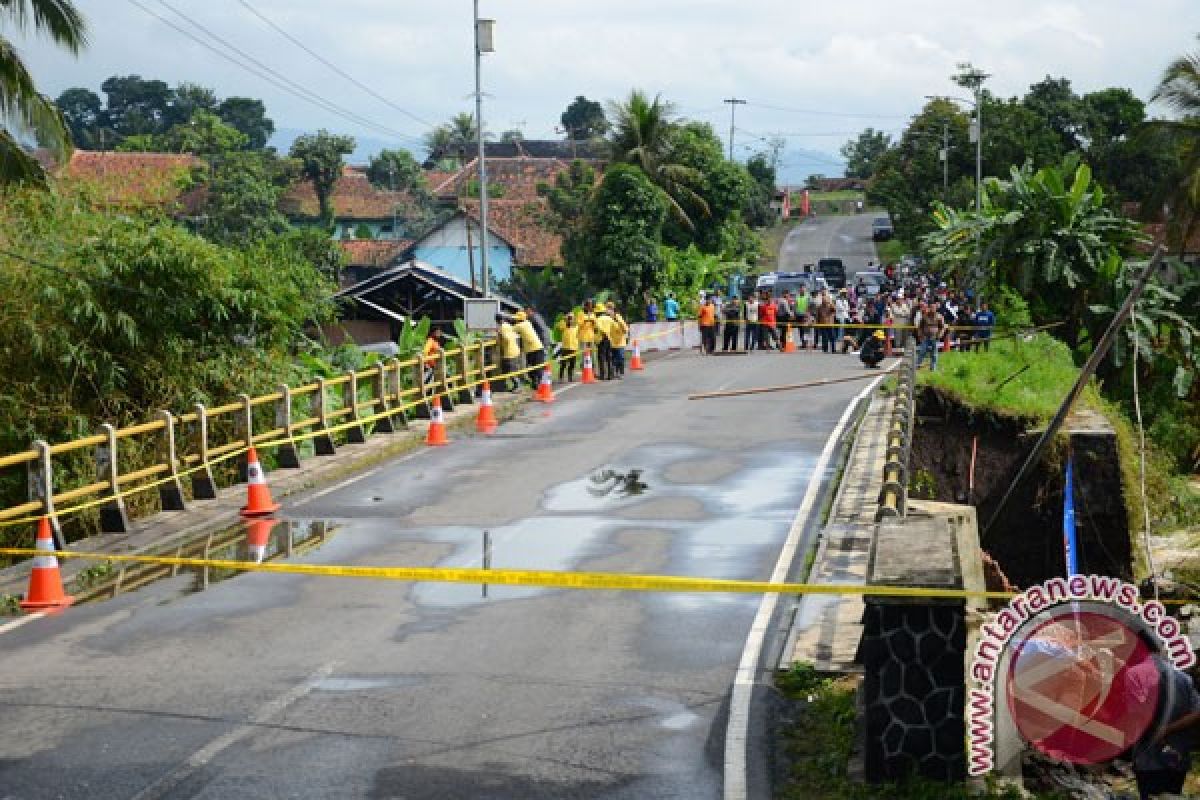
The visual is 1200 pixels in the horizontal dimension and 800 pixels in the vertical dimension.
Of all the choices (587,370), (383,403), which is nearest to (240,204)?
(587,370)

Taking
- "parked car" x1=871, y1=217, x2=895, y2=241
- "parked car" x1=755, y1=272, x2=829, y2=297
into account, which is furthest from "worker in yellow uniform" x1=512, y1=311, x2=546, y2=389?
"parked car" x1=871, y1=217, x2=895, y2=241

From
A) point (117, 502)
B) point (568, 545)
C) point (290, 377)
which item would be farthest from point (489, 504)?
point (290, 377)

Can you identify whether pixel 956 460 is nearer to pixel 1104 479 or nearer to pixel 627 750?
pixel 1104 479

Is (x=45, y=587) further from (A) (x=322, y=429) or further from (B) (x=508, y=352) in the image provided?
(B) (x=508, y=352)

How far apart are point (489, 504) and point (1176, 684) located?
11.5 meters

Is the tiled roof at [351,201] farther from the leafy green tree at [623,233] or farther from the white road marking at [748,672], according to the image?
the white road marking at [748,672]

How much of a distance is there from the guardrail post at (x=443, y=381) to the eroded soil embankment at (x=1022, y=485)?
8.36 m

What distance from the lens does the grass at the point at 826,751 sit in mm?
8680

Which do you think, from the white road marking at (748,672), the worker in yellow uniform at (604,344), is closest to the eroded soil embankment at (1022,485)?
the worker in yellow uniform at (604,344)

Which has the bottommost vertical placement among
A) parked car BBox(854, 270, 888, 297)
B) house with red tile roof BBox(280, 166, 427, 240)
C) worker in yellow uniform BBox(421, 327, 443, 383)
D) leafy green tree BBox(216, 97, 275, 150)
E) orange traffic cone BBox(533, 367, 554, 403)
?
orange traffic cone BBox(533, 367, 554, 403)

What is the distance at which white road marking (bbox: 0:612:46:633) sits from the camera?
1302 cm

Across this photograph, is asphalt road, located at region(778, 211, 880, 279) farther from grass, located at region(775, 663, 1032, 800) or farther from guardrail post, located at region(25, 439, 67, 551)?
grass, located at region(775, 663, 1032, 800)

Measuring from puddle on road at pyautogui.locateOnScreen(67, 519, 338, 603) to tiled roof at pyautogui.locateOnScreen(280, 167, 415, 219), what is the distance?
7061cm

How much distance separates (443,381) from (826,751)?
19.6m
